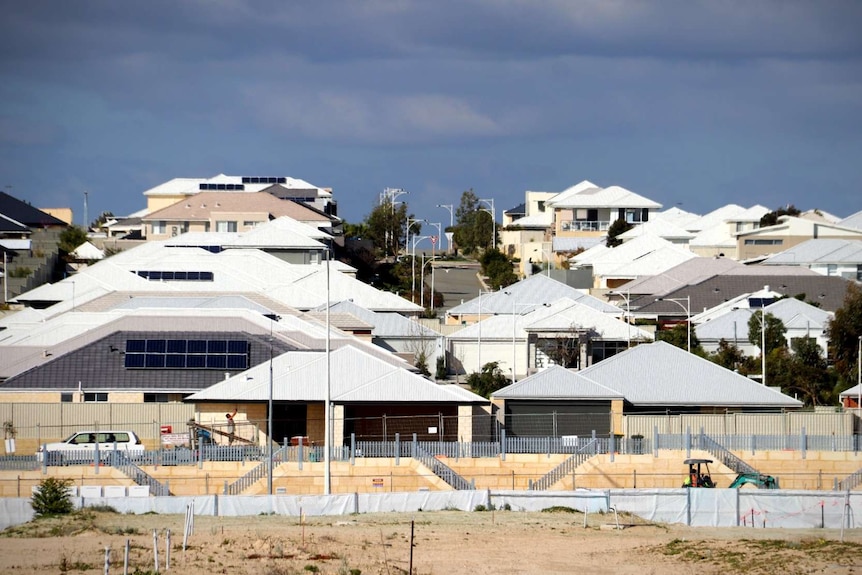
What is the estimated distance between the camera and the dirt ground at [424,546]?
3628cm

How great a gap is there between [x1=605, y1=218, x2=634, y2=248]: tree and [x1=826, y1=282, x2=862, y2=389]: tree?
6192 centimetres

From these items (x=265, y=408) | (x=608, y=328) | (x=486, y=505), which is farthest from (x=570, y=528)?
(x=608, y=328)

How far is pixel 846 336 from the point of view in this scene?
77562 mm

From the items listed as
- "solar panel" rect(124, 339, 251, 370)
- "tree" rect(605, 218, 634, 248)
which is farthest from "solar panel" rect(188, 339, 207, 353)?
"tree" rect(605, 218, 634, 248)

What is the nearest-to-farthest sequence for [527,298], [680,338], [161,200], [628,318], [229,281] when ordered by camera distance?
[680,338] < [628,318] < [229,281] < [527,298] < [161,200]

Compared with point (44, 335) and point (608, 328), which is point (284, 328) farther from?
point (608, 328)

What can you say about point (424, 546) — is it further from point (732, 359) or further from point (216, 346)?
point (732, 359)

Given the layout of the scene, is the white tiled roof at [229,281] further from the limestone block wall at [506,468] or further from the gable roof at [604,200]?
the gable roof at [604,200]

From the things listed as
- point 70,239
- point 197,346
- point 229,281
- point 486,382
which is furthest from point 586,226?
point 197,346

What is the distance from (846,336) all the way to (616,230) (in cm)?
6956

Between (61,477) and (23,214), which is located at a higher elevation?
(23,214)

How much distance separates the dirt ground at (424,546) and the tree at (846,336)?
3477cm

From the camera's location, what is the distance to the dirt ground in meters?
36.3

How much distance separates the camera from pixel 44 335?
235 feet
